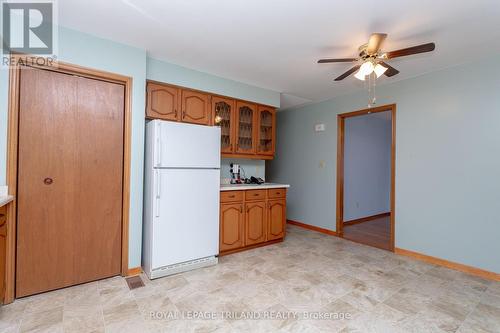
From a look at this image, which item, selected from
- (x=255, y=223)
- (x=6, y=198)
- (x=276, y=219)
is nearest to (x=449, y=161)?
(x=276, y=219)

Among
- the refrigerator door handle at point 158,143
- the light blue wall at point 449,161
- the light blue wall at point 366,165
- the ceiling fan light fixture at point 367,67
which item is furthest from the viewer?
the light blue wall at point 366,165

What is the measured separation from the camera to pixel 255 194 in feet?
11.3

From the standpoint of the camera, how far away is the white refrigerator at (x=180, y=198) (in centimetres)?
249

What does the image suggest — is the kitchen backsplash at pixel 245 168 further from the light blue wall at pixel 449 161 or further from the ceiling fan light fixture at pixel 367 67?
the ceiling fan light fixture at pixel 367 67

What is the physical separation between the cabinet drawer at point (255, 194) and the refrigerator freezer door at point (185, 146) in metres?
0.70

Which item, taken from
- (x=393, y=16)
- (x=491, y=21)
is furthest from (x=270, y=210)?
(x=491, y=21)

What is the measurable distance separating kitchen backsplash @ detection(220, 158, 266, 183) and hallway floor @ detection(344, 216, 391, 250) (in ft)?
6.24

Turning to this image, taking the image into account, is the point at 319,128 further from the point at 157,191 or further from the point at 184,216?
the point at 157,191

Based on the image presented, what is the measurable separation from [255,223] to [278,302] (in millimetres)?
1431

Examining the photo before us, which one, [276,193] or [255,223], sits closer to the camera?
[255,223]

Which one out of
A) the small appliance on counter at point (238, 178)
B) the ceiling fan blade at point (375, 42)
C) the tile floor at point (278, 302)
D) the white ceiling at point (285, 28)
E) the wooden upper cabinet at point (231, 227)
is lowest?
the tile floor at point (278, 302)

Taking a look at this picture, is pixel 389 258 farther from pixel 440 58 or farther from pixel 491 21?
pixel 491 21

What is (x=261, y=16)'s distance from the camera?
1.99 metres

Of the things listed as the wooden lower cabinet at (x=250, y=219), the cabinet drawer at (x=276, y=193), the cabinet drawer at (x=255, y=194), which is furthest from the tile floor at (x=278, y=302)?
the cabinet drawer at (x=276, y=193)
